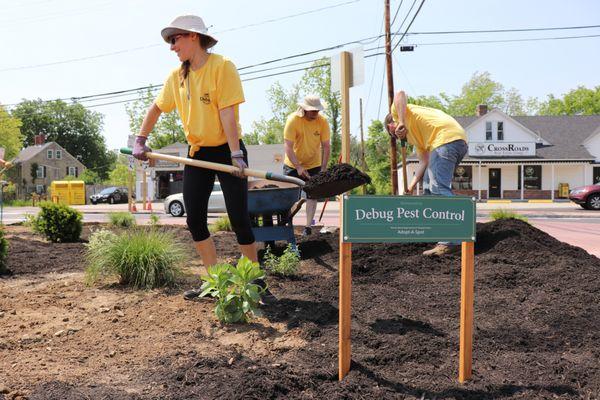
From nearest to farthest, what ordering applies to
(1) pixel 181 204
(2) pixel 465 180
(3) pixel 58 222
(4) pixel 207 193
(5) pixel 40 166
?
(4) pixel 207 193 → (3) pixel 58 222 → (1) pixel 181 204 → (2) pixel 465 180 → (5) pixel 40 166

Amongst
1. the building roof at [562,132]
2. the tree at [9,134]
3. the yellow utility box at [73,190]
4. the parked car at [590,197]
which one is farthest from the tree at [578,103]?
the tree at [9,134]

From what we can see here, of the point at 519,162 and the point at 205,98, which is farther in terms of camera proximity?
the point at 519,162

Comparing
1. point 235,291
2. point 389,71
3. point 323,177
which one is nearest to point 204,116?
point 323,177

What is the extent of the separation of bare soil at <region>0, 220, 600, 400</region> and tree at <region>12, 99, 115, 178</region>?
284 feet

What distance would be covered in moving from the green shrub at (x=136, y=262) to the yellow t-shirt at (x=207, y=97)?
41.3 inches

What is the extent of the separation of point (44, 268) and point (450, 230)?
184 inches

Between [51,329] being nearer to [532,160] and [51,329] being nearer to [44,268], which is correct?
[44,268]

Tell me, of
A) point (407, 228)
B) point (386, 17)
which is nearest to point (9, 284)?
point (407, 228)

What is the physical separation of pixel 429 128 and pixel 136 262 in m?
3.29

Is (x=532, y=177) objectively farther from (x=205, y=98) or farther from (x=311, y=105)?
(x=205, y=98)

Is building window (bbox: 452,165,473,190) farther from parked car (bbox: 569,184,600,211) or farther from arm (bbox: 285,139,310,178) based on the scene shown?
arm (bbox: 285,139,310,178)

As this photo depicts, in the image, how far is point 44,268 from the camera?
5793 millimetres

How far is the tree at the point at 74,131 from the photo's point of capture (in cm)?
8494

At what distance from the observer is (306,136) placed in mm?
6816
